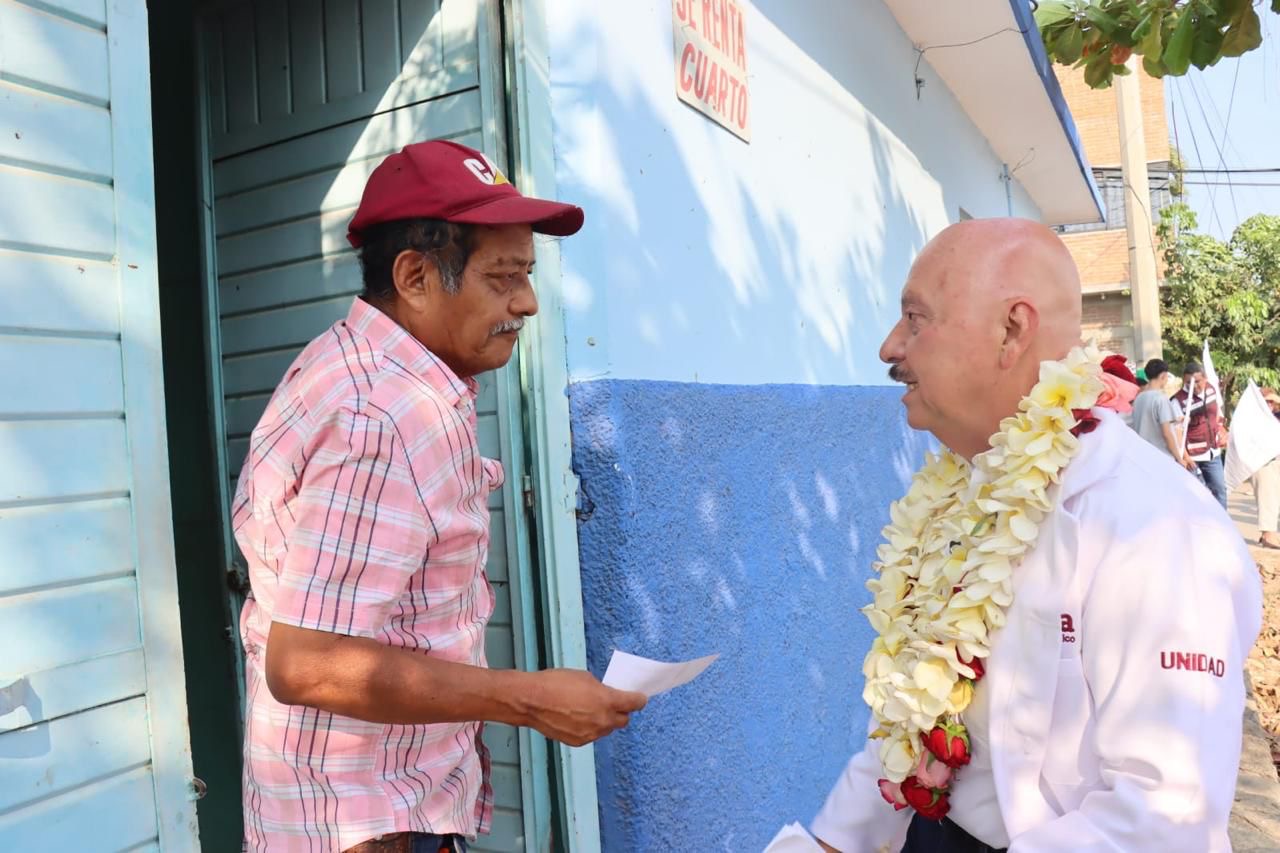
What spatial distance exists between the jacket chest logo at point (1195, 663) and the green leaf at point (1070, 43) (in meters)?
3.28

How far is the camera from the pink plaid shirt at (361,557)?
1501 mm

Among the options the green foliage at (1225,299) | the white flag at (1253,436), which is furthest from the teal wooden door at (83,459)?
the green foliage at (1225,299)

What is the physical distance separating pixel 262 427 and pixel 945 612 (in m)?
1.20

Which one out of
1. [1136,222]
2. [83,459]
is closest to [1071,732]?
[83,459]

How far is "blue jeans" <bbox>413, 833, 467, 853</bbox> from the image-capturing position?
1.70 metres

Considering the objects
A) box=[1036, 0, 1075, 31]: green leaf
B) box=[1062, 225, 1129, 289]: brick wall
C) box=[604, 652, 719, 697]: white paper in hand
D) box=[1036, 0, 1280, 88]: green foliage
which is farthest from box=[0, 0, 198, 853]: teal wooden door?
box=[1062, 225, 1129, 289]: brick wall

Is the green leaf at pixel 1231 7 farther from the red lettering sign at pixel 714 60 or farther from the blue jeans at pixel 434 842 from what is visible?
the blue jeans at pixel 434 842

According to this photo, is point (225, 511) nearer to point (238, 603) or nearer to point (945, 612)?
point (238, 603)

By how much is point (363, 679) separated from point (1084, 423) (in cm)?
122

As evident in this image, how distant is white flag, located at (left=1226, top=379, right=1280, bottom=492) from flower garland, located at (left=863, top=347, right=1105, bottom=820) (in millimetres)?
10755

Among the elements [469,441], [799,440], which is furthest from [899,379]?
[799,440]

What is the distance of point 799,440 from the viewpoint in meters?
3.87

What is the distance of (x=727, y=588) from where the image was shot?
10.6 ft

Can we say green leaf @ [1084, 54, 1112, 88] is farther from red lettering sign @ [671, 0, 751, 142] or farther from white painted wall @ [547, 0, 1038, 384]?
red lettering sign @ [671, 0, 751, 142]
